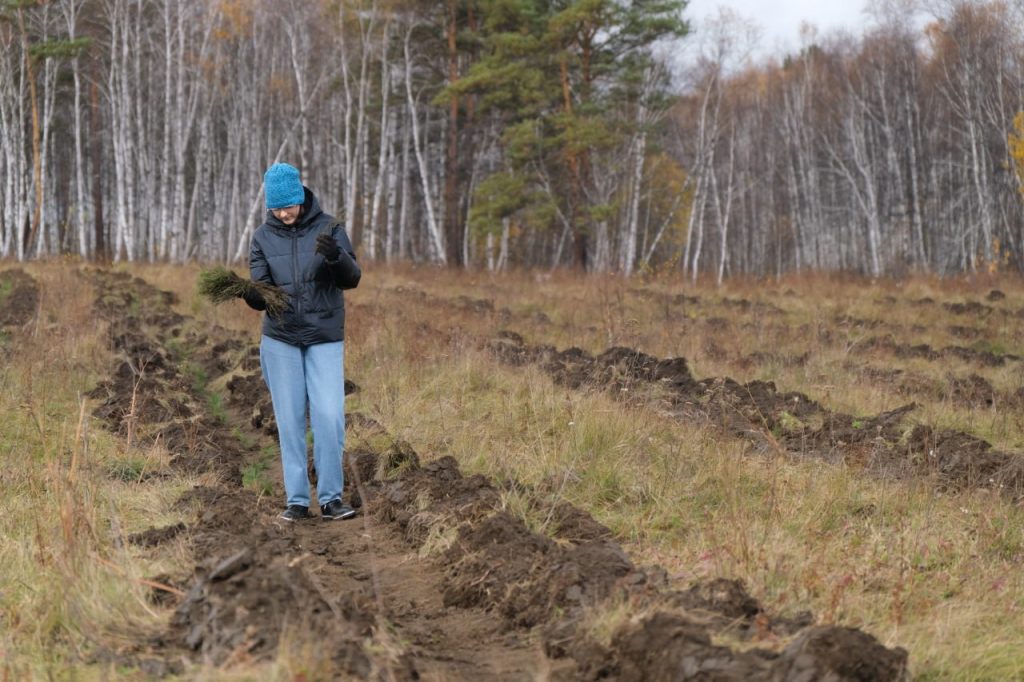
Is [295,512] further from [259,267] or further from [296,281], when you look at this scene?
[259,267]

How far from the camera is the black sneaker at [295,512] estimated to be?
5980mm

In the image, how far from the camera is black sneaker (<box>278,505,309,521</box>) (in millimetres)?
5980

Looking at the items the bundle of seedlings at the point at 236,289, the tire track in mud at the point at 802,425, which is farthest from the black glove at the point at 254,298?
the tire track in mud at the point at 802,425

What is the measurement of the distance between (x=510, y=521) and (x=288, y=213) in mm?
2213

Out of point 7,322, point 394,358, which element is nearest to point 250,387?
point 394,358

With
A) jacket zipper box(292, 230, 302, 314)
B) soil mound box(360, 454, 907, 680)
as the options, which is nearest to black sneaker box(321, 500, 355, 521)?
soil mound box(360, 454, 907, 680)

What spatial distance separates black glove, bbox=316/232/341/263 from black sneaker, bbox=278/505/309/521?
1443 mm

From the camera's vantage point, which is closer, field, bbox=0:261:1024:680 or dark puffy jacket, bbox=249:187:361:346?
field, bbox=0:261:1024:680

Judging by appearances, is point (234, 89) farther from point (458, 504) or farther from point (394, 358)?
point (458, 504)

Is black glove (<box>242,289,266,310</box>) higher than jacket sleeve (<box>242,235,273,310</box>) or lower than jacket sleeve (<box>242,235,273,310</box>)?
lower

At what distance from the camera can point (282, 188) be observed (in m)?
Answer: 5.90

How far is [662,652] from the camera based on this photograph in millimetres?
3467

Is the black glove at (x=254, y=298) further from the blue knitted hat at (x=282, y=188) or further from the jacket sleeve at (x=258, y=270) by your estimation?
the blue knitted hat at (x=282, y=188)

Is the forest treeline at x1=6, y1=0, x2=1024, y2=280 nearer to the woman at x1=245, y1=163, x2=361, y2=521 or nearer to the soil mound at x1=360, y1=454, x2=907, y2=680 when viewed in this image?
the woman at x1=245, y1=163, x2=361, y2=521
